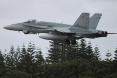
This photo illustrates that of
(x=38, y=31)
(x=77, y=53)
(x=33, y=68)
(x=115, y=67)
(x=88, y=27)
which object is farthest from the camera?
(x=77, y=53)

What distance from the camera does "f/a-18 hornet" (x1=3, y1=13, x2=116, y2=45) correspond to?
34.7m

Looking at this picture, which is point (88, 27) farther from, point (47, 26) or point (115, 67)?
point (115, 67)

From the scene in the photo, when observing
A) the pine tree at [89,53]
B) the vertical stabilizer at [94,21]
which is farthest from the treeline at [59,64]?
the vertical stabilizer at [94,21]

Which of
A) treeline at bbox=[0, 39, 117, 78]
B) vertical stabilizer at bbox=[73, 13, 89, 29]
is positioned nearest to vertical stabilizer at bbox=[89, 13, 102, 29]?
vertical stabilizer at bbox=[73, 13, 89, 29]

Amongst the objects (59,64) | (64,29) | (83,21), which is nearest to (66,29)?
(64,29)

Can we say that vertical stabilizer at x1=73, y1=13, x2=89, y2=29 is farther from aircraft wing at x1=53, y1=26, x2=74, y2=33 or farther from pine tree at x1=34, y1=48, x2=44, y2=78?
pine tree at x1=34, y1=48, x2=44, y2=78

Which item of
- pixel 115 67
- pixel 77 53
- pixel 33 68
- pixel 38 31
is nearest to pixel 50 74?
pixel 33 68

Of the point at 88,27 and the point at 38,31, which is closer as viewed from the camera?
the point at 88,27

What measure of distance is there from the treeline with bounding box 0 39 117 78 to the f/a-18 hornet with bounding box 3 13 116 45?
3863 cm

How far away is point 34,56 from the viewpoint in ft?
291

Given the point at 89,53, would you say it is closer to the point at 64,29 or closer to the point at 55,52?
the point at 55,52

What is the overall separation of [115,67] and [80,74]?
10.7 metres

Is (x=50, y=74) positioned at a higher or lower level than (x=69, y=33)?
lower

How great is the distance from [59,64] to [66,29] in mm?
52140
